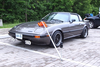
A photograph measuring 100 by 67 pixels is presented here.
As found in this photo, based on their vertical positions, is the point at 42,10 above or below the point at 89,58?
above

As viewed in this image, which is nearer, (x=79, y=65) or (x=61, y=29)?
(x=79, y=65)

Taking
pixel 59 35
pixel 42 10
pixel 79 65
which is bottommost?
pixel 79 65

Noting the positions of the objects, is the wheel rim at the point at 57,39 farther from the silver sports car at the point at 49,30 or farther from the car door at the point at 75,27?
the car door at the point at 75,27

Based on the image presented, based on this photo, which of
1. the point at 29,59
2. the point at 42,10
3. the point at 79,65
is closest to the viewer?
the point at 79,65

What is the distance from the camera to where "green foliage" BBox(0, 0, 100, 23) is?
18.4 m

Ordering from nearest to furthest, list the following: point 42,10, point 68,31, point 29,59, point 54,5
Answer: point 29,59 → point 68,31 → point 54,5 → point 42,10

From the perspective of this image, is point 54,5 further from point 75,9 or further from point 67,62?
point 67,62

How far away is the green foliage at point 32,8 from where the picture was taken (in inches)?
724

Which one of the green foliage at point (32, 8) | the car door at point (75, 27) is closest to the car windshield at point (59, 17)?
the car door at point (75, 27)

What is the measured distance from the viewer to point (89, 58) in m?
3.70

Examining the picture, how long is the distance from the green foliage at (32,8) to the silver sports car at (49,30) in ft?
45.6

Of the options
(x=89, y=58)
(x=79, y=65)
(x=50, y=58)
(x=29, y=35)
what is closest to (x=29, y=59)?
(x=50, y=58)

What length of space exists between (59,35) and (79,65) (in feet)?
6.51

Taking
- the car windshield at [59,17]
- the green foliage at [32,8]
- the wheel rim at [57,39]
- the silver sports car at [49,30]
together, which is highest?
the green foliage at [32,8]
